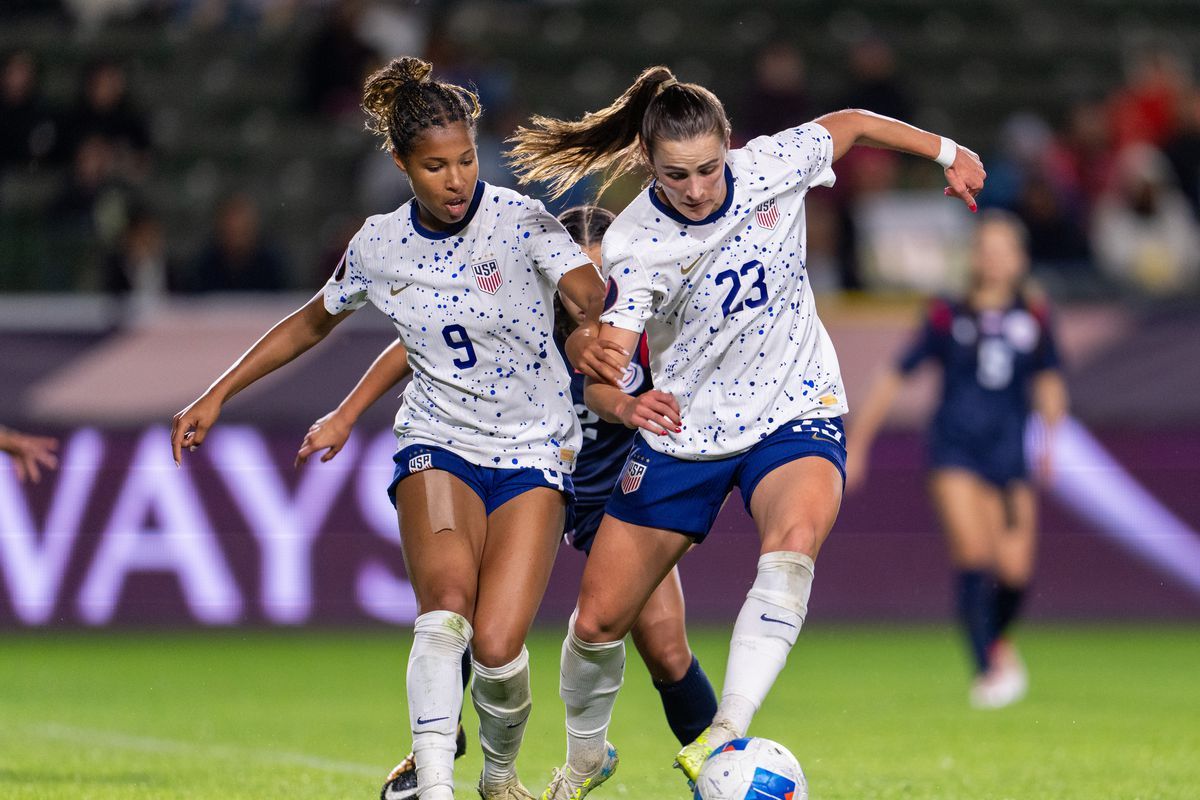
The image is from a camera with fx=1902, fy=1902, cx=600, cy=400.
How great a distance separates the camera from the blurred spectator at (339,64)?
15281mm

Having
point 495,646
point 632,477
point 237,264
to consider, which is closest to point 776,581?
point 632,477

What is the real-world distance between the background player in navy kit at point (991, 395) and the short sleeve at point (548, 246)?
488 cm

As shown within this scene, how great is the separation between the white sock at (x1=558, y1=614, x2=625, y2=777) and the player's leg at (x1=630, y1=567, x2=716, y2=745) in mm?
235

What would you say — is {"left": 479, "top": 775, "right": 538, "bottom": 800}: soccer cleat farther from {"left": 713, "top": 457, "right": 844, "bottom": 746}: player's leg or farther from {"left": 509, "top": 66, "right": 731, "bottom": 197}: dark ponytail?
{"left": 509, "top": 66, "right": 731, "bottom": 197}: dark ponytail

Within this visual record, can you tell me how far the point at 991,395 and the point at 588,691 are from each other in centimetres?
489

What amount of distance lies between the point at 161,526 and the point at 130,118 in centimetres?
365

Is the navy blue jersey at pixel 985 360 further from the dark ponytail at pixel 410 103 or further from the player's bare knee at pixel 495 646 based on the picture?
the player's bare knee at pixel 495 646

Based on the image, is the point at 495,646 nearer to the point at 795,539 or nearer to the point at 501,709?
the point at 501,709

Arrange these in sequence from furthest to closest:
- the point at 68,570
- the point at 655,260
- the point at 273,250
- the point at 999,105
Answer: the point at 999,105 → the point at 273,250 → the point at 68,570 → the point at 655,260

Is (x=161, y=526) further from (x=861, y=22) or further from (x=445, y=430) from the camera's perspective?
(x=861, y=22)

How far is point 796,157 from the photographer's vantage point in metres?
5.75

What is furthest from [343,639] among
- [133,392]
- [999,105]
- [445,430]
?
[999,105]

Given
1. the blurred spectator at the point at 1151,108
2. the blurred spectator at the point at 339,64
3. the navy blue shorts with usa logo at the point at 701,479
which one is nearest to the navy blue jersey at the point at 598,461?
the navy blue shorts with usa logo at the point at 701,479

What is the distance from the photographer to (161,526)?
38.6 ft
